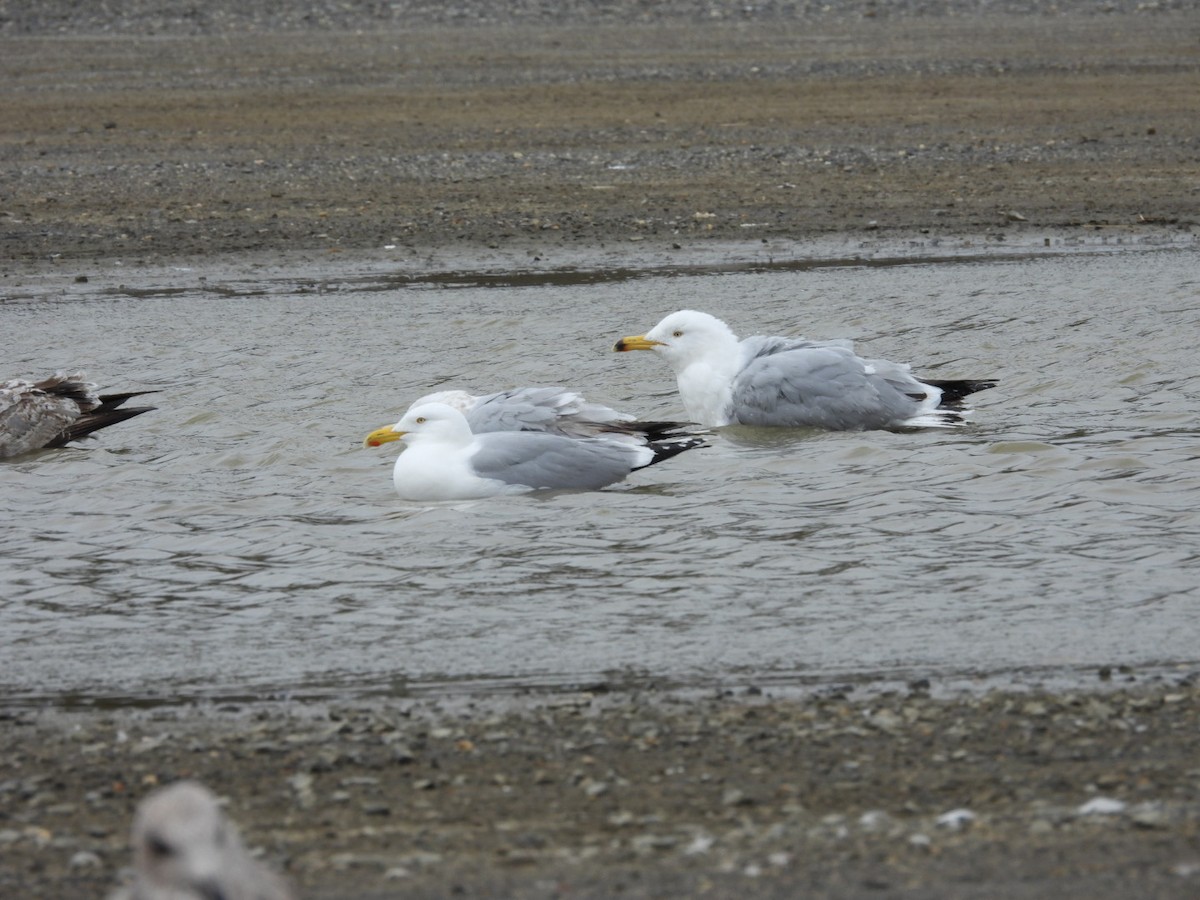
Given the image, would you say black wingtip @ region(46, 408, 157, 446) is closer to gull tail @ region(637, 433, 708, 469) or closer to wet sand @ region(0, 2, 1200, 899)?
gull tail @ region(637, 433, 708, 469)

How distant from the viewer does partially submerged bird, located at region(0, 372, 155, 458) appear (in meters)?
10.6

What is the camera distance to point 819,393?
1034cm

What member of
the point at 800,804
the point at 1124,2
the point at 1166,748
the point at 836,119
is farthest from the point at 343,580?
the point at 1124,2

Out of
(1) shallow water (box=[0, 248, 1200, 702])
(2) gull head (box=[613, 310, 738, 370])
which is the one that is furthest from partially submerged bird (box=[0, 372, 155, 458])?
(2) gull head (box=[613, 310, 738, 370])

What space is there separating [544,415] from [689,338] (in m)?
1.56

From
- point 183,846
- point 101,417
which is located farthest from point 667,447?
point 183,846

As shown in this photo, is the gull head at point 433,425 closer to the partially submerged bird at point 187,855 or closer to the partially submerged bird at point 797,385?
the partially submerged bird at point 797,385

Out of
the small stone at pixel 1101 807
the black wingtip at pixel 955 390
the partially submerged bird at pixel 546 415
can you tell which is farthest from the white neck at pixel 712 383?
the small stone at pixel 1101 807

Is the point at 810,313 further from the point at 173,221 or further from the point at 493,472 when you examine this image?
the point at 173,221

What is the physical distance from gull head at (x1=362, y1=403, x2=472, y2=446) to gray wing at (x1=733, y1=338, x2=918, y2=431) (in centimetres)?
204

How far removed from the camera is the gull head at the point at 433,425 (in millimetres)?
9320

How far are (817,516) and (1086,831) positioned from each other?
3832mm

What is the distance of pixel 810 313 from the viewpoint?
1300 cm

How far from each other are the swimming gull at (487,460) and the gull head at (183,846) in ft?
18.3
